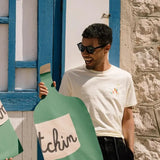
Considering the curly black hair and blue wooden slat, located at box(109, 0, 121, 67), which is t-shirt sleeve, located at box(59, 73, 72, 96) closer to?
the curly black hair

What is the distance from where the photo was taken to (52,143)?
2273mm

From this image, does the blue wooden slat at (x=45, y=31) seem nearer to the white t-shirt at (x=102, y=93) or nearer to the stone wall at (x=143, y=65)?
the white t-shirt at (x=102, y=93)

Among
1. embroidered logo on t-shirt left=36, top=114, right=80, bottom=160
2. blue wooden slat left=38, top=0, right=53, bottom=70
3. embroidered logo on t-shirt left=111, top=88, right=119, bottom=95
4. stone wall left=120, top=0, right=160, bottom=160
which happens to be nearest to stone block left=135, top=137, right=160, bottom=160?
stone wall left=120, top=0, right=160, bottom=160

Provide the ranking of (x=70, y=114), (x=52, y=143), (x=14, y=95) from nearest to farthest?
(x=52, y=143) < (x=70, y=114) < (x=14, y=95)

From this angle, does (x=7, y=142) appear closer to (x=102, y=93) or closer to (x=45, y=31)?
(x=102, y=93)

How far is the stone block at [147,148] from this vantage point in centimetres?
317

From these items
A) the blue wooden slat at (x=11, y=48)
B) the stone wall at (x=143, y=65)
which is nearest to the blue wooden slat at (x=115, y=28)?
the stone wall at (x=143, y=65)

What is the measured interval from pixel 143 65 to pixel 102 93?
734 millimetres

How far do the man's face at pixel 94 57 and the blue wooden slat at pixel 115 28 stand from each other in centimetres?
45

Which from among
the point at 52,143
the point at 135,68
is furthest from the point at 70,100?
the point at 135,68

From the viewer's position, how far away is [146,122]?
3.18 metres

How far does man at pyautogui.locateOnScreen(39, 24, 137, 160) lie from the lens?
2.55m

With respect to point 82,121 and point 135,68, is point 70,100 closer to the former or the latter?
point 82,121

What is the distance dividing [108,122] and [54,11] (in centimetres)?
111
